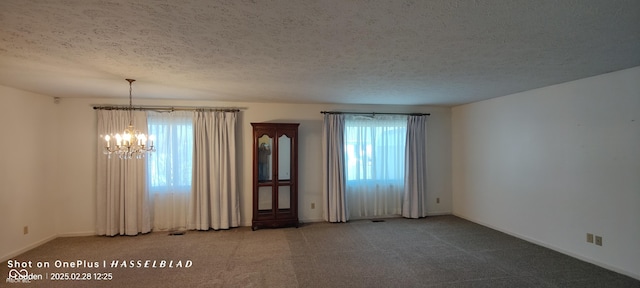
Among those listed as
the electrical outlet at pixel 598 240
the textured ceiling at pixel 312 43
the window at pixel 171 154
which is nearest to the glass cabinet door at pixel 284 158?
the textured ceiling at pixel 312 43

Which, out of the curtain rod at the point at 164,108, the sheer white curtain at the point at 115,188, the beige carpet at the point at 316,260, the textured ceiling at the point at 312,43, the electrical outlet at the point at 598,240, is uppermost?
the textured ceiling at the point at 312,43

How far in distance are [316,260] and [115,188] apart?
133 inches

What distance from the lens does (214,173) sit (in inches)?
184

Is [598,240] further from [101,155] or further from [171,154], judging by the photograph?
[101,155]

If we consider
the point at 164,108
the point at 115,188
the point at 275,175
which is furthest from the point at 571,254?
→ the point at 115,188

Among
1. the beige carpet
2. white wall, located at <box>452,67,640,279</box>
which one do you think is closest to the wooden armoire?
the beige carpet

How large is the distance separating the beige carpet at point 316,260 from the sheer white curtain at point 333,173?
19.7 inches

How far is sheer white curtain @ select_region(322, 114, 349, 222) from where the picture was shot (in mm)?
5070

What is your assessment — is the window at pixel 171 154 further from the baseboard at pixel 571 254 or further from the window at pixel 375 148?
the baseboard at pixel 571 254

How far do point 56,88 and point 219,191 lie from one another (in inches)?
101

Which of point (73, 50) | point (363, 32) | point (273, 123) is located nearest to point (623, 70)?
point (363, 32)

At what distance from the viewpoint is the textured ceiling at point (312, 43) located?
1613mm

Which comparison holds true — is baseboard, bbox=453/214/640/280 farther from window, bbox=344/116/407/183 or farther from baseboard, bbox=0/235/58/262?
baseboard, bbox=0/235/58/262

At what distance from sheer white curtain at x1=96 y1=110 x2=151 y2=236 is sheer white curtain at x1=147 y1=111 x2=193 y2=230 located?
0.76ft
